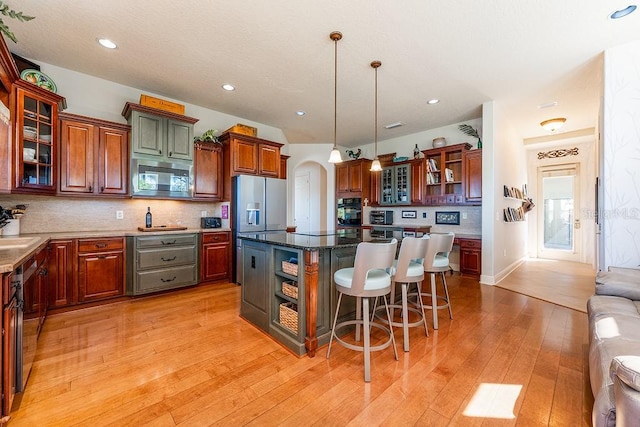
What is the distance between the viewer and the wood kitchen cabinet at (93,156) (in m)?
3.16

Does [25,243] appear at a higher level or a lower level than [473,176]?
lower

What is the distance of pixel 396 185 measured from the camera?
A: 5773mm

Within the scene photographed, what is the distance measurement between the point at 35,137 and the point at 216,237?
7.31 feet

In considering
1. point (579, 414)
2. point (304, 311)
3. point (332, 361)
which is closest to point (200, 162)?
point (304, 311)

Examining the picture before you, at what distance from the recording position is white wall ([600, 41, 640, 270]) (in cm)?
273

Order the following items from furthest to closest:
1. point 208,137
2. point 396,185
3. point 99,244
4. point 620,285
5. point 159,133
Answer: point 396,185
point 208,137
point 159,133
point 99,244
point 620,285

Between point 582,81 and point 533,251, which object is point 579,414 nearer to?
point 582,81

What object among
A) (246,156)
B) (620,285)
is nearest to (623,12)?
(620,285)

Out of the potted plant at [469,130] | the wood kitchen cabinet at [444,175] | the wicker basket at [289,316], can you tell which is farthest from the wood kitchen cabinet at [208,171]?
the potted plant at [469,130]

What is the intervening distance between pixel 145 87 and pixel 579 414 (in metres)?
5.35

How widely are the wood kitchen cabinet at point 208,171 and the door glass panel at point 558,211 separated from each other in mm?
7476

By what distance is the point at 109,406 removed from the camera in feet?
5.22

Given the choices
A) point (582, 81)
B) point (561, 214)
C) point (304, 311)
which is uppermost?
point (582, 81)

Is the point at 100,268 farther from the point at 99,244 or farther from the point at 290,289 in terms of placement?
the point at 290,289
